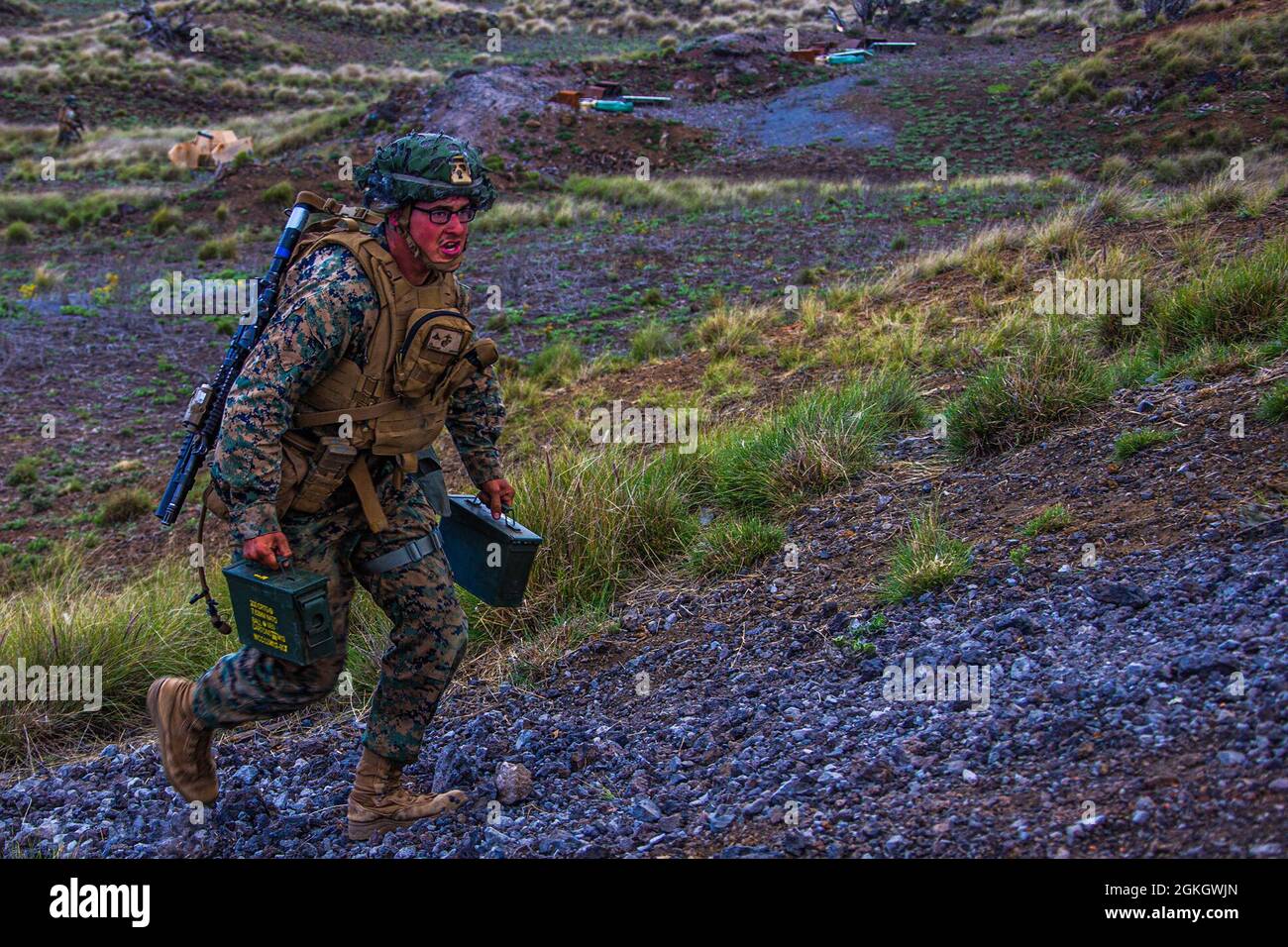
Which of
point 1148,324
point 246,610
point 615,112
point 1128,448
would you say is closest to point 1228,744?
point 1128,448

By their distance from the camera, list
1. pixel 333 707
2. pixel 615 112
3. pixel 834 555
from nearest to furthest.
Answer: pixel 333 707 < pixel 834 555 < pixel 615 112

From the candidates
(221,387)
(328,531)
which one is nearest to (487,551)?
(328,531)

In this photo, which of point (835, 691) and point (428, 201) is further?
point (835, 691)

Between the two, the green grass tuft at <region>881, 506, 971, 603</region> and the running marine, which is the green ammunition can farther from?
the green grass tuft at <region>881, 506, 971, 603</region>

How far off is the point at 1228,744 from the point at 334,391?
2.50m

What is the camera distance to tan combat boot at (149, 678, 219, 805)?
348 cm

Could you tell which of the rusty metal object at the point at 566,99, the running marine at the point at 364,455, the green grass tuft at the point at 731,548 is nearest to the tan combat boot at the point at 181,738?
the running marine at the point at 364,455

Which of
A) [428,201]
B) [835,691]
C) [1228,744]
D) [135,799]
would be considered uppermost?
[428,201]

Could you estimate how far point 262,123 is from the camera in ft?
93.0

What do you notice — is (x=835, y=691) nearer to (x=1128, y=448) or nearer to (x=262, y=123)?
(x=1128, y=448)

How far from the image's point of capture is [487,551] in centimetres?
385

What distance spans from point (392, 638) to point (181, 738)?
69 centimetres

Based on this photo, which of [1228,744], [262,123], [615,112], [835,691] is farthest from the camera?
[262,123]

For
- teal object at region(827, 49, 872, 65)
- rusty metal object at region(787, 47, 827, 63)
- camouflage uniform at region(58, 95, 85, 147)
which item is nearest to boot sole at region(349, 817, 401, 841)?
teal object at region(827, 49, 872, 65)
